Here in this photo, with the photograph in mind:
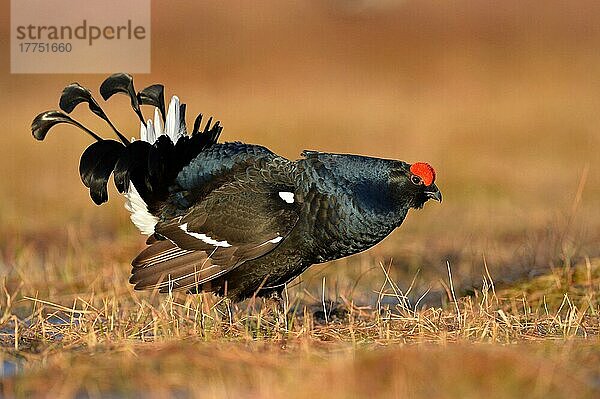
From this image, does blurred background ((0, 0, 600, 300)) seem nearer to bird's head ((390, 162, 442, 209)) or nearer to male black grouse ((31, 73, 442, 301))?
male black grouse ((31, 73, 442, 301))

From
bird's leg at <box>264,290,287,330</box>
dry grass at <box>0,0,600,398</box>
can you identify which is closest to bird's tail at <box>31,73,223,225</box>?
dry grass at <box>0,0,600,398</box>

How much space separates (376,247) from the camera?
7477 mm

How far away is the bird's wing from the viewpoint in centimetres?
530

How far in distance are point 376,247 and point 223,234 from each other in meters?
2.22

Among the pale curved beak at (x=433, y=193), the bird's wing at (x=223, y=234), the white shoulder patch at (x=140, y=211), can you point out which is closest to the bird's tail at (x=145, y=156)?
the white shoulder patch at (x=140, y=211)

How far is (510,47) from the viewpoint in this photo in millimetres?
16484

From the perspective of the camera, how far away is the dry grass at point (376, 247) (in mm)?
3996

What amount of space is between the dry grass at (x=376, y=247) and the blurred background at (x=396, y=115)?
0.04 m

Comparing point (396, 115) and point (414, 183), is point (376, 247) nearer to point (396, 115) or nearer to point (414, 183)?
point (414, 183)

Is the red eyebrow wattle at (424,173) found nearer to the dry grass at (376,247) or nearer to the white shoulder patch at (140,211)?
the dry grass at (376,247)

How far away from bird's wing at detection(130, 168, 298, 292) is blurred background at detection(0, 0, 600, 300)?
1063mm

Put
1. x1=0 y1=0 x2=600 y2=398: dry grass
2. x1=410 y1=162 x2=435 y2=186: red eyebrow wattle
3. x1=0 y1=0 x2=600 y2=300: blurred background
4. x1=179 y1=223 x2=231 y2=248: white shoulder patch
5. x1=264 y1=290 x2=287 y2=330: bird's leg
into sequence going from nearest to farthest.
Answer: x1=0 y1=0 x2=600 y2=398: dry grass → x1=410 y1=162 x2=435 y2=186: red eyebrow wattle → x1=179 y1=223 x2=231 y2=248: white shoulder patch → x1=264 y1=290 x2=287 y2=330: bird's leg → x1=0 y1=0 x2=600 y2=300: blurred background

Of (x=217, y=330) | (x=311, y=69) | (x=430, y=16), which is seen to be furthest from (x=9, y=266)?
(x=430, y=16)

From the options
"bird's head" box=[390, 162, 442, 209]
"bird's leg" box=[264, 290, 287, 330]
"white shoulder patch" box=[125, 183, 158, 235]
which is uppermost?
"bird's head" box=[390, 162, 442, 209]
